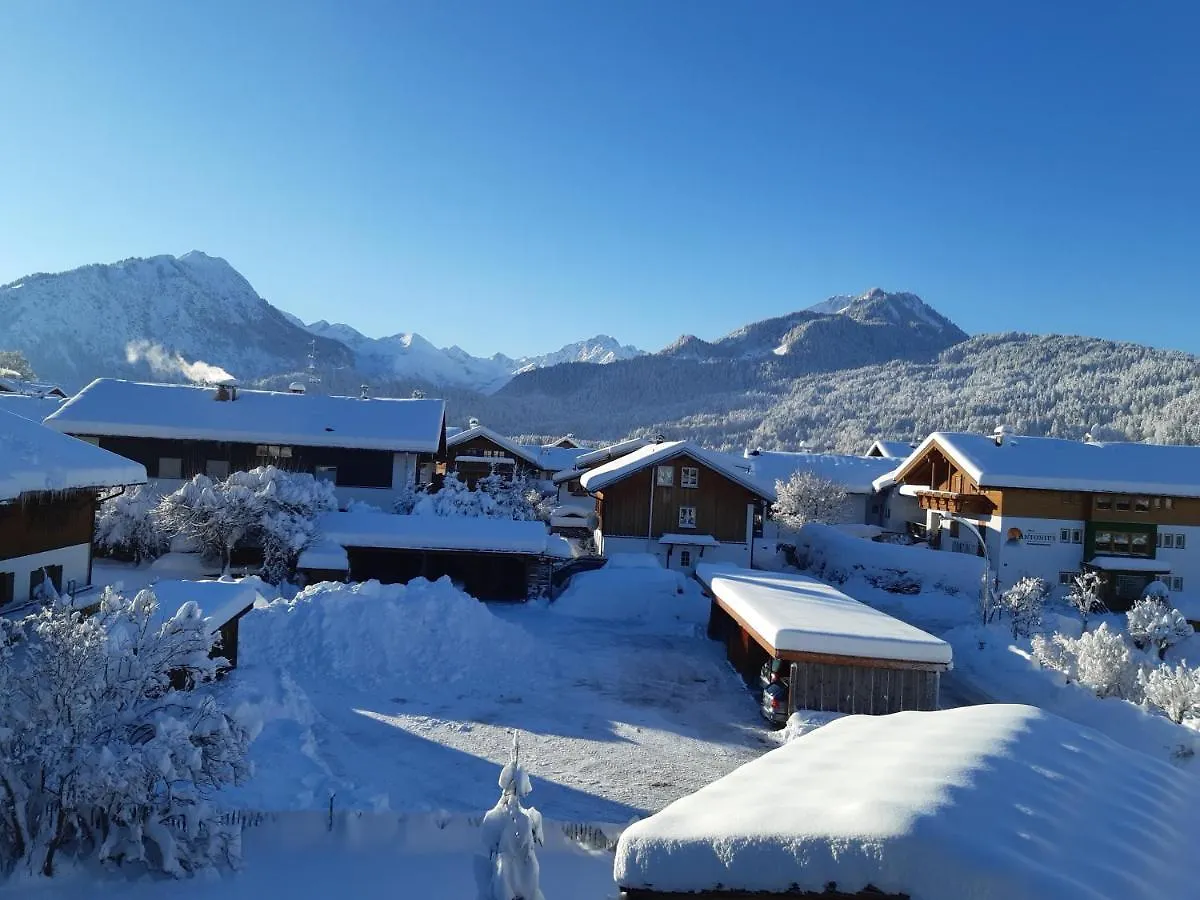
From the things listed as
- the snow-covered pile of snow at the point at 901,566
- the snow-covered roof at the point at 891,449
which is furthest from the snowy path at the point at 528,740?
the snow-covered roof at the point at 891,449

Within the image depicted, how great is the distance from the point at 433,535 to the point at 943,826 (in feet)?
78.0

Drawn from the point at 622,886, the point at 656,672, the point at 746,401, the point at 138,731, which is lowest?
the point at 656,672

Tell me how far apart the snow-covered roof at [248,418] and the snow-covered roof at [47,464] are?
18.6 meters

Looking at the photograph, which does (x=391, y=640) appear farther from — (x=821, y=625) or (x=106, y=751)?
(x=106, y=751)

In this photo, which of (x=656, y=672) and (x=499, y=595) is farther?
(x=499, y=595)

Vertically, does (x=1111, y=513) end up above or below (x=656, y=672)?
above

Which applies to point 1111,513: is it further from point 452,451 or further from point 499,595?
point 452,451

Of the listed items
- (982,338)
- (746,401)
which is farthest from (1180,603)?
(982,338)

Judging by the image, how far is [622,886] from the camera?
4.79 metres

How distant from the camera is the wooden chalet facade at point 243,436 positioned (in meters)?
31.3

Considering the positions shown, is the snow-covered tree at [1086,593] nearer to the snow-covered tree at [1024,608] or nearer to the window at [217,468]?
the snow-covered tree at [1024,608]

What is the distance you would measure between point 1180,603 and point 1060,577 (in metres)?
4.39

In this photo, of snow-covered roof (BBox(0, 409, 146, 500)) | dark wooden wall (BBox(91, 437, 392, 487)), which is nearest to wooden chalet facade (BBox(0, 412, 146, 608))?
snow-covered roof (BBox(0, 409, 146, 500))

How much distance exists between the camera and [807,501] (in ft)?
145
